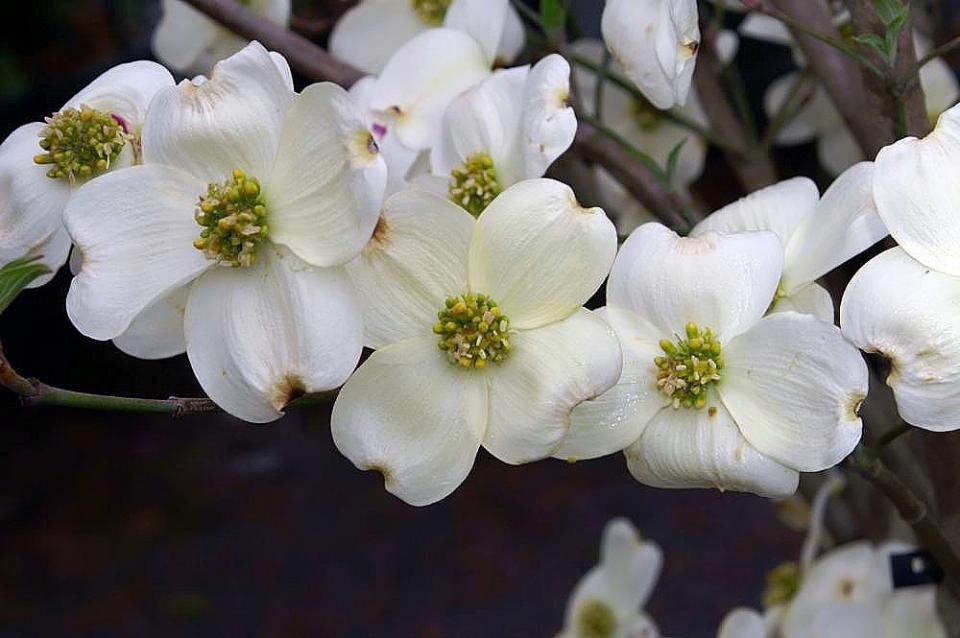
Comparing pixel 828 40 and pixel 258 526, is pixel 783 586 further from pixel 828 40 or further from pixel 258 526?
pixel 258 526

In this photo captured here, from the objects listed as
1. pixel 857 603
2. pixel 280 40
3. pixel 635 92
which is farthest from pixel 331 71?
pixel 857 603

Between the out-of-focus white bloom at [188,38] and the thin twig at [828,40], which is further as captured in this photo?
the out-of-focus white bloom at [188,38]

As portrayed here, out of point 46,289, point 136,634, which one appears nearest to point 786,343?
point 136,634

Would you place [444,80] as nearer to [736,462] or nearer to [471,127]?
[471,127]

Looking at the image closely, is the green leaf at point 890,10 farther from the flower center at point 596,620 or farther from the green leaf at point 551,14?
the flower center at point 596,620

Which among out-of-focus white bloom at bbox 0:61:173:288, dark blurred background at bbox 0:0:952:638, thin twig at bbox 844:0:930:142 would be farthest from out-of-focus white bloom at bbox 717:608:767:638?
dark blurred background at bbox 0:0:952:638

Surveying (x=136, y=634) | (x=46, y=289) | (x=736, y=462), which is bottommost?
(x=136, y=634)

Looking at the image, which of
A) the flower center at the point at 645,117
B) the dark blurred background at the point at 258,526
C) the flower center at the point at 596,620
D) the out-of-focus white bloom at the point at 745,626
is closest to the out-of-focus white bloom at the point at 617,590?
the flower center at the point at 596,620
